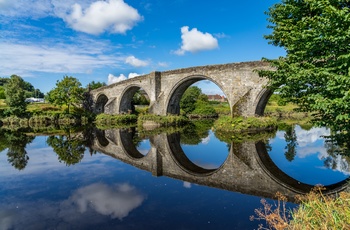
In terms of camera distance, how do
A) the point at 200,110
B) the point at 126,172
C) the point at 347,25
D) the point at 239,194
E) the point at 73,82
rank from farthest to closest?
the point at 200,110 → the point at 73,82 → the point at 126,172 → the point at 239,194 → the point at 347,25

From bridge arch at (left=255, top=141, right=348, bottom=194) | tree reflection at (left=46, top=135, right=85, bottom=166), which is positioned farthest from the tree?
tree reflection at (left=46, top=135, right=85, bottom=166)

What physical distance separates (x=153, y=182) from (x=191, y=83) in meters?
22.5

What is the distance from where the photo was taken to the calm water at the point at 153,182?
229 inches

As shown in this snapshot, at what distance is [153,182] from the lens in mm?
8664

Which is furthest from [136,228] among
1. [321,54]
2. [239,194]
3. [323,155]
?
[323,155]

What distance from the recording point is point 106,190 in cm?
784

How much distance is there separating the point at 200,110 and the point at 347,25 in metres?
40.2

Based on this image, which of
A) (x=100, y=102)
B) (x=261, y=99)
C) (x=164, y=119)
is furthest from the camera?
(x=100, y=102)

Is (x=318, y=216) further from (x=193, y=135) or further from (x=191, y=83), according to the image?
(x=191, y=83)

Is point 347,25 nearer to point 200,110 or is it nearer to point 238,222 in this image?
Answer: point 238,222

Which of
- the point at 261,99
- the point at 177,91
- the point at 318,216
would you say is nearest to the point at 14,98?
the point at 177,91

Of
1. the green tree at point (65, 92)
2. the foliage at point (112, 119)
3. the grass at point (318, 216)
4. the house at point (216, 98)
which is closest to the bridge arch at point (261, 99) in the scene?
the grass at point (318, 216)

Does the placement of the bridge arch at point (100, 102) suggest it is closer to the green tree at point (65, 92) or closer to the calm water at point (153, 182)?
the green tree at point (65, 92)

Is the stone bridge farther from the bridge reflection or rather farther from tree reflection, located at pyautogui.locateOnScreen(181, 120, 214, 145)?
the bridge reflection
